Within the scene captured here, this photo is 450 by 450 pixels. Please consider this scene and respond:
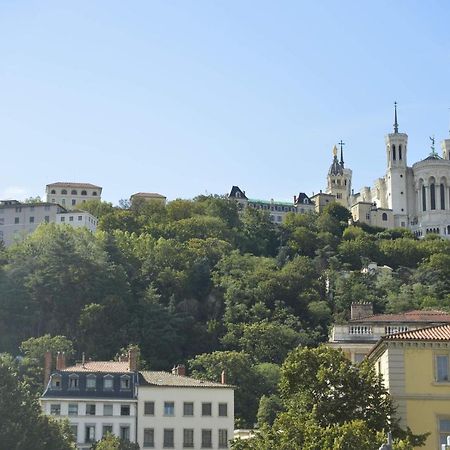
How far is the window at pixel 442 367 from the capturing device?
157 feet

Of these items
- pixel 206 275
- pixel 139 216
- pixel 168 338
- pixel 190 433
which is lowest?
pixel 190 433

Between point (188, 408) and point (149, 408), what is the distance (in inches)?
102

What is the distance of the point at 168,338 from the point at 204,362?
18454 mm

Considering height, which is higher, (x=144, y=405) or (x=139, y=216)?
(x=139, y=216)

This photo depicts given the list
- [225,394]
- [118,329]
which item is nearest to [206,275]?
[118,329]

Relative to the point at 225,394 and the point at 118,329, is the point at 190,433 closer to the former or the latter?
the point at 225,394

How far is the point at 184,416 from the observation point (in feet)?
265

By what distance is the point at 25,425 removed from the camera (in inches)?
2564

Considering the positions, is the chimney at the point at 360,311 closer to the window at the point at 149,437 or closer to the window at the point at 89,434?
the window at the point at 149,437

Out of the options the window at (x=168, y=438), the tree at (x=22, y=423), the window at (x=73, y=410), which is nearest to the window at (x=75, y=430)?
the window at (x=73, y=410)

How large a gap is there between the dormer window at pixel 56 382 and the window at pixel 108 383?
3.08 meters

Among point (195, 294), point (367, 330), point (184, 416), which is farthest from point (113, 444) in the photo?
point (195, 294)

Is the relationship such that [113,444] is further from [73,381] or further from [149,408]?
[73,381]

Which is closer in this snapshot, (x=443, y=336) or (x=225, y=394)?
(x=443, y=336)
